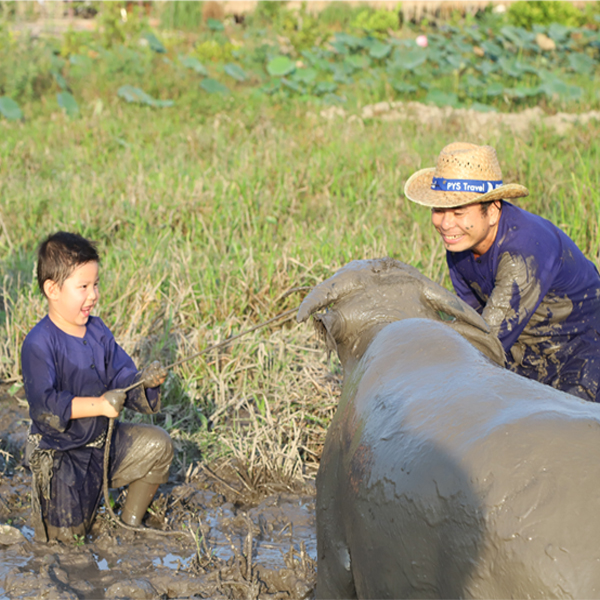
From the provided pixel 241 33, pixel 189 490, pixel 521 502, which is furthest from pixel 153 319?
pixel 241 33

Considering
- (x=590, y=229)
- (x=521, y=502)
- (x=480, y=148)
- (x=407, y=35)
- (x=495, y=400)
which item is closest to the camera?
(x=521, y=502)

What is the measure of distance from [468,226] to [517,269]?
11.3 inches

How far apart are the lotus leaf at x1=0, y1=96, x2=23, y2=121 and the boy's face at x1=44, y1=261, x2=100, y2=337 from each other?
7125 millimetres

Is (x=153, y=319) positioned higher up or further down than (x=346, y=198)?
further down

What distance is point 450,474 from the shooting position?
5.08 ft

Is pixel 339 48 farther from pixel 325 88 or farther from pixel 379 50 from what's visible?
pixel 325 88

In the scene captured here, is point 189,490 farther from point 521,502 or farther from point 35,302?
point 521,502

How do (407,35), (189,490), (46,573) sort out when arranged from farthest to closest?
(407,35) → (189,490) → (46,573)

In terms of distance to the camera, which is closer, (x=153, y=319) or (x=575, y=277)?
(x=575, y=277)

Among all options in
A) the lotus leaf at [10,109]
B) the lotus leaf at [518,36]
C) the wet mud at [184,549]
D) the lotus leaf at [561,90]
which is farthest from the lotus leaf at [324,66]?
the wet mud at [184,549]

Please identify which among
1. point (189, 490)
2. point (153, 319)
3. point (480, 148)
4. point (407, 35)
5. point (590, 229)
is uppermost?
point (407, 35)

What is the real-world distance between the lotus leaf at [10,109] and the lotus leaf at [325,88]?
13.5ft

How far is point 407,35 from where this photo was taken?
45.8 ft

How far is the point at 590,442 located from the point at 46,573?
2.19 m
